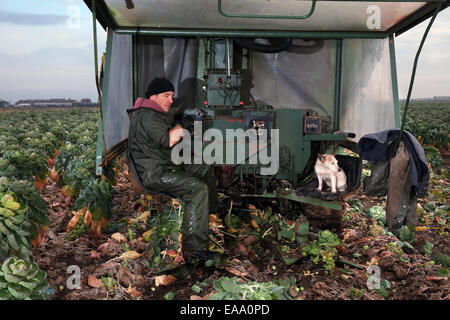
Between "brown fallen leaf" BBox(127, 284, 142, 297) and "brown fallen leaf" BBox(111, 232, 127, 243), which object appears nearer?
"brown fallen leaf" BBox(127, 284, 142, 297)

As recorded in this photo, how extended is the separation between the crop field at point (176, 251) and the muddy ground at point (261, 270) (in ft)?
0.03

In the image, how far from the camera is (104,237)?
15.2 feet

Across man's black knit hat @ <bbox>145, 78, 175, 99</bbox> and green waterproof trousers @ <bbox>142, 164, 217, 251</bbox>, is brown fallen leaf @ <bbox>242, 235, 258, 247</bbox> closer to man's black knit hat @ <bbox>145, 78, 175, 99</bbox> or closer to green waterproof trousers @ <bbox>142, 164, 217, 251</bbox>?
green waterproof trousers @ <bbox>142, 164, 217, 251</bbox>

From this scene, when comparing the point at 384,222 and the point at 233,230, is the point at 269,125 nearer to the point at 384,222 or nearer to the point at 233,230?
the point at 233,230

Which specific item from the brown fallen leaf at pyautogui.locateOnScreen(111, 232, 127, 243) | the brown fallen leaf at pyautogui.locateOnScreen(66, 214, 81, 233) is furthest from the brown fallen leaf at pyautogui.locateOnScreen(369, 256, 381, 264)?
the brown fallen leaf at pyautogui.locateOnScreen(66, 214, 81, 233)

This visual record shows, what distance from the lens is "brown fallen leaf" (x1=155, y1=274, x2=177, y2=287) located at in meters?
3.52

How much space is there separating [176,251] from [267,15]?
2.96 meters

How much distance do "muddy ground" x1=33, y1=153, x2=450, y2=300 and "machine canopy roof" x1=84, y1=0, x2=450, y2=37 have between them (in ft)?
8.79

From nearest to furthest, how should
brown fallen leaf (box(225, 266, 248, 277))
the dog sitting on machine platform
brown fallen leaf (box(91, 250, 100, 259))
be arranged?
1. brown fallen leaf (box(225, 266, 248, 277))
2. brown fallen leaf (box(91, 250, 100, 259))
3. the dog sitting on machine platform

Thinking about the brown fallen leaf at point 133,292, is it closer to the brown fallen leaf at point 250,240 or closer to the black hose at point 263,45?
the brown fallen leaf at point 250,240

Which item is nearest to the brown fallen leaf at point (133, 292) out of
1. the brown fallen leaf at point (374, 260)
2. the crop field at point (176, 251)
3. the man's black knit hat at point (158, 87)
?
the crop field at point (176, 251)

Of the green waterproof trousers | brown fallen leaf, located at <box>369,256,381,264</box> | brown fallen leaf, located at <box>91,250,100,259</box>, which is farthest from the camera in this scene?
brown fallen leaf, located at <box>91,250,100,259</box>

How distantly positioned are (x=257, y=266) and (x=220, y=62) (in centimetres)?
331

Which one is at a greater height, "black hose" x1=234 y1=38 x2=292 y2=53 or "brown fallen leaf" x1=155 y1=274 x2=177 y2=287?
"black hose" x1=234 y1=38 x2=292 y2=53
